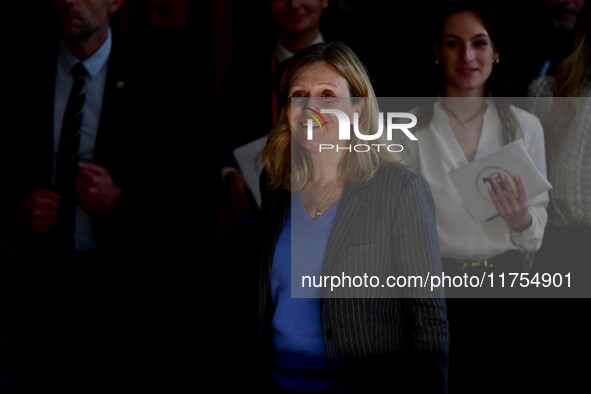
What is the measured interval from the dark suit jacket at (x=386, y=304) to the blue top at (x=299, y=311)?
0.02 meters

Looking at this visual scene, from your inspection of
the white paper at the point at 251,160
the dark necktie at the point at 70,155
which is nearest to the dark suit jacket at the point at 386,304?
the white paper at the point at 251,160

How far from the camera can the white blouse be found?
212 cm


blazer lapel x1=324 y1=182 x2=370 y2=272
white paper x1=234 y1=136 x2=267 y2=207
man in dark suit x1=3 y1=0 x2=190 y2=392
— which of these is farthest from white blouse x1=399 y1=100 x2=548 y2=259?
man in dark suit x1=3 y1=0 x2=190 y2=392

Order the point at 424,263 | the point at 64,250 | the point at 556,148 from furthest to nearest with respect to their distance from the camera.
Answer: the point at 64,250
the point at 556,148
the point at 424,263

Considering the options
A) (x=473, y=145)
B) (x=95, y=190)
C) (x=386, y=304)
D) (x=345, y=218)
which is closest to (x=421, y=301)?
(x=386, y=304)

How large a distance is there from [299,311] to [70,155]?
1209mm

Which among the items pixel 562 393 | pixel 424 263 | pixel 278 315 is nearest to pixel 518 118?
pixel 562 393

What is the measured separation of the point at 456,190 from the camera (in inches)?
84.0

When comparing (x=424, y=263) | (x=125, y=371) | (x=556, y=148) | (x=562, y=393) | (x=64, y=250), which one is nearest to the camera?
(x=424, y=263)

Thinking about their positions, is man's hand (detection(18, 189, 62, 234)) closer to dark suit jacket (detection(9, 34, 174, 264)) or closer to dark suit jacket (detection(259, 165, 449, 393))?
dark suit jacket (detection(9, 34, 174, 264))

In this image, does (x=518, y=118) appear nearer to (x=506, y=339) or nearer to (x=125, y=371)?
(x=506, y=339)

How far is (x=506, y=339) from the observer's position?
7.23ft

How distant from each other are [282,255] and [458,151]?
0.82 m

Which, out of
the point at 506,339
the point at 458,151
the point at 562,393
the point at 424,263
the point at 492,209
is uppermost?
the point at 458,151
